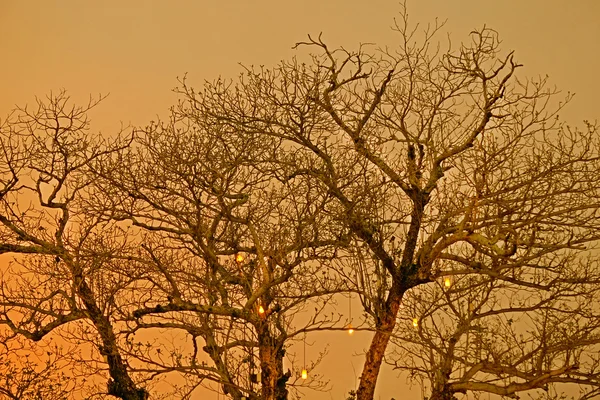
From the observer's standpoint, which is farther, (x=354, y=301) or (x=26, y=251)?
→ (x=354, y=301)

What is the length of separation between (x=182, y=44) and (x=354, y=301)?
2.76 meters

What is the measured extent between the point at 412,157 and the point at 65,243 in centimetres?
223

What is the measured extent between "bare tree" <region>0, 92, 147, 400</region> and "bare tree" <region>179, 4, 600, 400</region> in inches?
34.7

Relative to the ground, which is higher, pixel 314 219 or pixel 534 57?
pixel 534 57

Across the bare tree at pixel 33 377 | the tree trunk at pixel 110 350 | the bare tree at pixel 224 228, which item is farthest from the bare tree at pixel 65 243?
the bare tree at pixel 33 377

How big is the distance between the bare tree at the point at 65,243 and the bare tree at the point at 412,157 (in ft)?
2.89

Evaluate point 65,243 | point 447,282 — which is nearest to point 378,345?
point 447,282

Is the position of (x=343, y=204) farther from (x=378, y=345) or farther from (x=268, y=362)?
(x=268, y=362)

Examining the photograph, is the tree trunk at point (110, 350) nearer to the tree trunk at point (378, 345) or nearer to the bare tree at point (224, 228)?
the bare tree at point (224, 228)

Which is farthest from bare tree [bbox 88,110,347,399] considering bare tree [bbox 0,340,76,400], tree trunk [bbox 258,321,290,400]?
bare tree [bbox 0,340,76,400]

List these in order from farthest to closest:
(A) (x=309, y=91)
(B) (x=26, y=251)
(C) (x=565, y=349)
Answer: (B) (x=26, y=251) < (A) (x=309, y=91) < (C) (x=565, y=349)

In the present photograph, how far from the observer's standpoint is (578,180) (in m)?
4.18

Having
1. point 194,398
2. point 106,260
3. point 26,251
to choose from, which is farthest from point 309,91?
point 194,398

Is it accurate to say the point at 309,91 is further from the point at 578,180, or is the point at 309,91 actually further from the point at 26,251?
the point at 26,251
